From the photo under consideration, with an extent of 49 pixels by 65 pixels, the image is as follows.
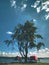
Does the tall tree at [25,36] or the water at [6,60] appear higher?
the tall tree at [25,36]

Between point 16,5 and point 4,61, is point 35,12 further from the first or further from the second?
point 4,61

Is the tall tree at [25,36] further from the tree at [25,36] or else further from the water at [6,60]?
the water at [6,60]

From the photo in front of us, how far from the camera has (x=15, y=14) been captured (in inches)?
175

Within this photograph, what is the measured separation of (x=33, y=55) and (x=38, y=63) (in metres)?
0.17

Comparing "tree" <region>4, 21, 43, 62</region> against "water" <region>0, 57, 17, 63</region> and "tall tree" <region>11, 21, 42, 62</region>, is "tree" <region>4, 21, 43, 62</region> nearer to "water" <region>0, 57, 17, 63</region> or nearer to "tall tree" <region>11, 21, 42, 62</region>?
"tall tree" <region>11, 21, 42, 62</region>

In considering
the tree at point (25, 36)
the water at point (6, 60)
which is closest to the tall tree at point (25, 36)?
the tree at point (25, 36)

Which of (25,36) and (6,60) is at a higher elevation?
(25,36)

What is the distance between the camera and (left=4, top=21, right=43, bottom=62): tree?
170 inches

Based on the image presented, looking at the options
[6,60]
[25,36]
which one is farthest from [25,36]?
[6,60]

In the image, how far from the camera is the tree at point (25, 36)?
4328 millimetres

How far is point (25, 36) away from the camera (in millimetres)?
4367

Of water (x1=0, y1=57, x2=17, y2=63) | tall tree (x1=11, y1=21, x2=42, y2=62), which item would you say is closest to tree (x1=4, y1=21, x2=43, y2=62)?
tall tree (x1=11, y1=21, x2=42, y2=62)

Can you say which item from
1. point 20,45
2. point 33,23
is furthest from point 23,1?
point 20,45

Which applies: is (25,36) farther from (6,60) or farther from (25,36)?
(6,60)
